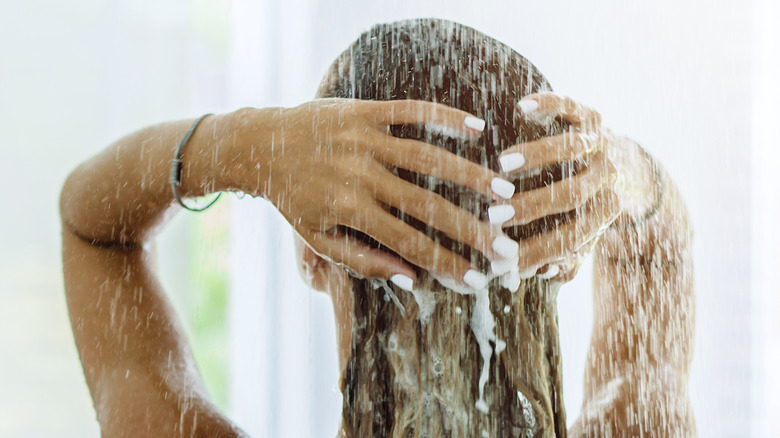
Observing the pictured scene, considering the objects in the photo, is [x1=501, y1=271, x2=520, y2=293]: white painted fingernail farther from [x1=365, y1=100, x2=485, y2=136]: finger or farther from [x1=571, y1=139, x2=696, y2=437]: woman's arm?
[x1=571, y1=139, x2=696, y2=437]: woman's arm

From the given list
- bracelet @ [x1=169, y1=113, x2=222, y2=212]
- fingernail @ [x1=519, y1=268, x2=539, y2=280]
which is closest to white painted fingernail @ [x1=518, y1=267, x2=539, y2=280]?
fingernail @ [x1=519, y1=268, x2=539, y2=280]

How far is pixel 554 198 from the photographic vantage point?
65 centimetres

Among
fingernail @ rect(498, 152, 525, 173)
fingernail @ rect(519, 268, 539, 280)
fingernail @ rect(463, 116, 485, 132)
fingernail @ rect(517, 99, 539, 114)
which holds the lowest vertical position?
fingernail @ rect(519, 268, 539, 280)

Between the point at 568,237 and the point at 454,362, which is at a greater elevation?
the point at 568,237

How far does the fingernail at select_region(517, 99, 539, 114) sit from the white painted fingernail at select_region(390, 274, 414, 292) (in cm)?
20

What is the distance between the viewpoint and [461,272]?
671 mm

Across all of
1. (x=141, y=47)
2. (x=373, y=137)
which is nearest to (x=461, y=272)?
(x=373, y=137)

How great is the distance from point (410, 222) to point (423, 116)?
104 millimetres

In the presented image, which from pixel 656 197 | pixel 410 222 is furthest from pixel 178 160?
pixel 656 197

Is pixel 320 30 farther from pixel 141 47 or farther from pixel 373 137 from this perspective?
pixel 373 137

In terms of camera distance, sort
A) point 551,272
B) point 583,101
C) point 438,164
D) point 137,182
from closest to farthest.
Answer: point 438,164, point 551,272, point 137,182, point 583,101

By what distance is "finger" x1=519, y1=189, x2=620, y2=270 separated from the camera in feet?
2.19

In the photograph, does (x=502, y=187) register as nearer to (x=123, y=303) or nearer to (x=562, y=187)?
(x=562, y=187)

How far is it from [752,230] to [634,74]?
64 cm
